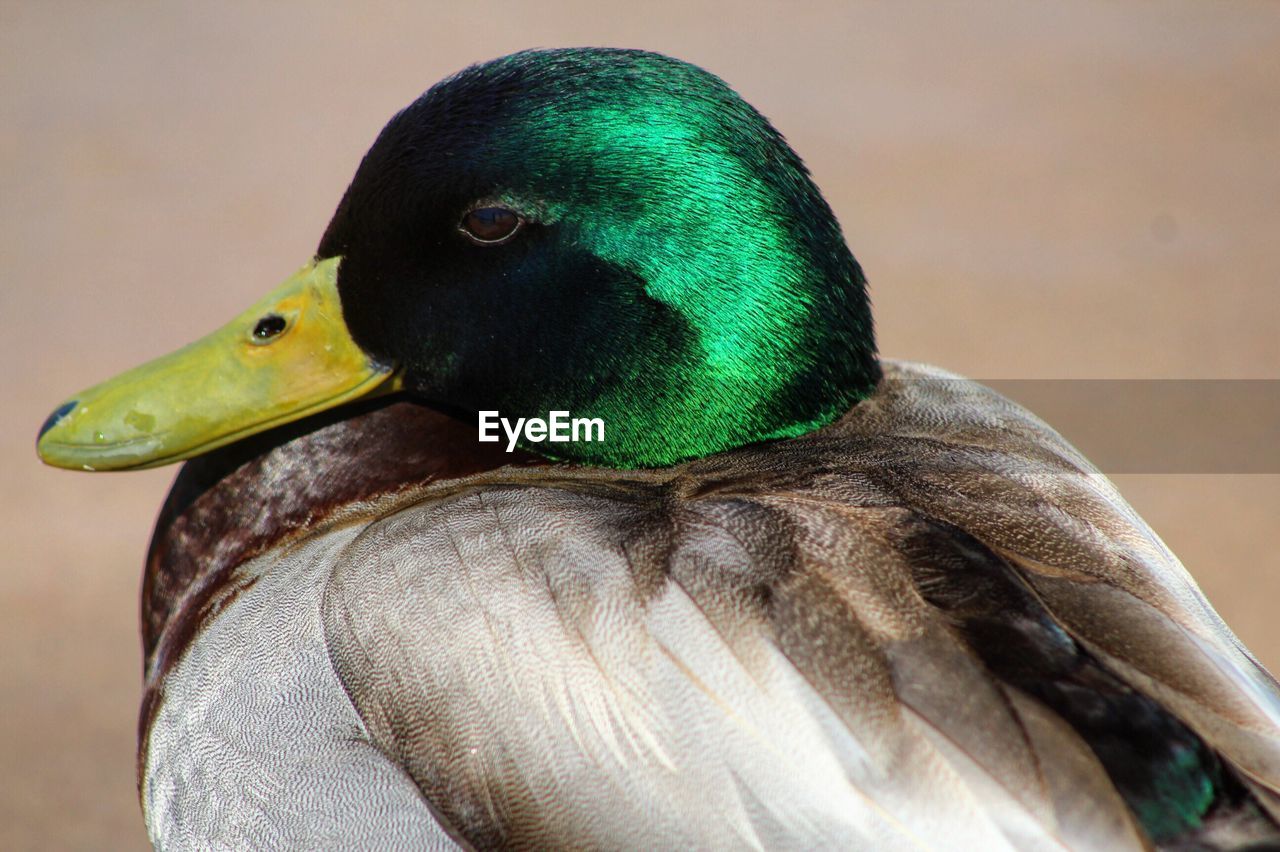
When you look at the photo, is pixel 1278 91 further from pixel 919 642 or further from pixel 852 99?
pixel 919 642

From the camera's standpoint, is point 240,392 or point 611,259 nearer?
point 611,259

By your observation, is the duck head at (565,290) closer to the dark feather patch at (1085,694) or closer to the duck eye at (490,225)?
the duck eye at (490,225)

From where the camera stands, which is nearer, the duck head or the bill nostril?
the duck head

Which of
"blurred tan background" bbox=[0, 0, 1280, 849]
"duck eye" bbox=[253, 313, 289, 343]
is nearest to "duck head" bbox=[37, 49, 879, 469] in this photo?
"duck eye" bbox=[253, 313, 289, 343]

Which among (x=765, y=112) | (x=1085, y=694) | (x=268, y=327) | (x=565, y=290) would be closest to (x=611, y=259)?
(x=565, y=290)

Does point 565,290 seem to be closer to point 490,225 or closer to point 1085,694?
point 490,225

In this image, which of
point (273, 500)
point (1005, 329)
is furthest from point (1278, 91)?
point (273, 500)

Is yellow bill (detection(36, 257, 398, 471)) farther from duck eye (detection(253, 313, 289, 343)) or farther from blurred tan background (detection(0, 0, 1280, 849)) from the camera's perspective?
blurred tan background (detection(0, 0, 1280, 849))
